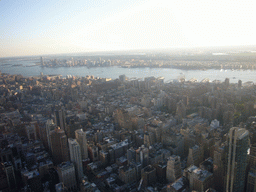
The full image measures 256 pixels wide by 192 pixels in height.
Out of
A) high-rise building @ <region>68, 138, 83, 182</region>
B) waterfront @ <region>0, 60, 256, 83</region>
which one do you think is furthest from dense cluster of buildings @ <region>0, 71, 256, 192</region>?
waterfront @ <region>0, 60, 256, 83</region>

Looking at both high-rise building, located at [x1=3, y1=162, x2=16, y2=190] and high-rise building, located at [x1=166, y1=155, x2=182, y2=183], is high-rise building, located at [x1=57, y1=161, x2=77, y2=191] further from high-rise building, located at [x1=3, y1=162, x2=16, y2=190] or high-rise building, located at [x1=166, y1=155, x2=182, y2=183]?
high-rise building, located at [x1=166, y1=155, x2=182, y2=183]

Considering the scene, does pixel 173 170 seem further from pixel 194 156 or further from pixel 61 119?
pixel 61 119

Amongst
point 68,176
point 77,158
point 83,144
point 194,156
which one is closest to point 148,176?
point 194,156

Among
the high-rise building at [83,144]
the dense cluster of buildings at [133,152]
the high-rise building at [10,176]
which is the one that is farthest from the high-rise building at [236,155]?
the high-rise building at [10,176]

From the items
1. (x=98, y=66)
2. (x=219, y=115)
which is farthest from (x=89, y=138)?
(x=98, y=66)

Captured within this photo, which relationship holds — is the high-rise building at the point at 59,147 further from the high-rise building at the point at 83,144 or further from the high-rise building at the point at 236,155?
the high-rise building at the point at 236,155

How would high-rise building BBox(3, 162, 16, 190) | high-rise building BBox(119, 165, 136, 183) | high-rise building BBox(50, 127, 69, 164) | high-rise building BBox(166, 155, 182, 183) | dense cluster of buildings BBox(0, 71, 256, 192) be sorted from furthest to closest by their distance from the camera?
high-rise building BBox(50, 127, 69, 164), high-rise building BBox(3, 162, 16, 190), high-rise building BBox(119, 165, 136, 183), high-rise building BBox(166, 155, 182, 183), dense cluster of buildings BBox(0, 71, 256, 192)
